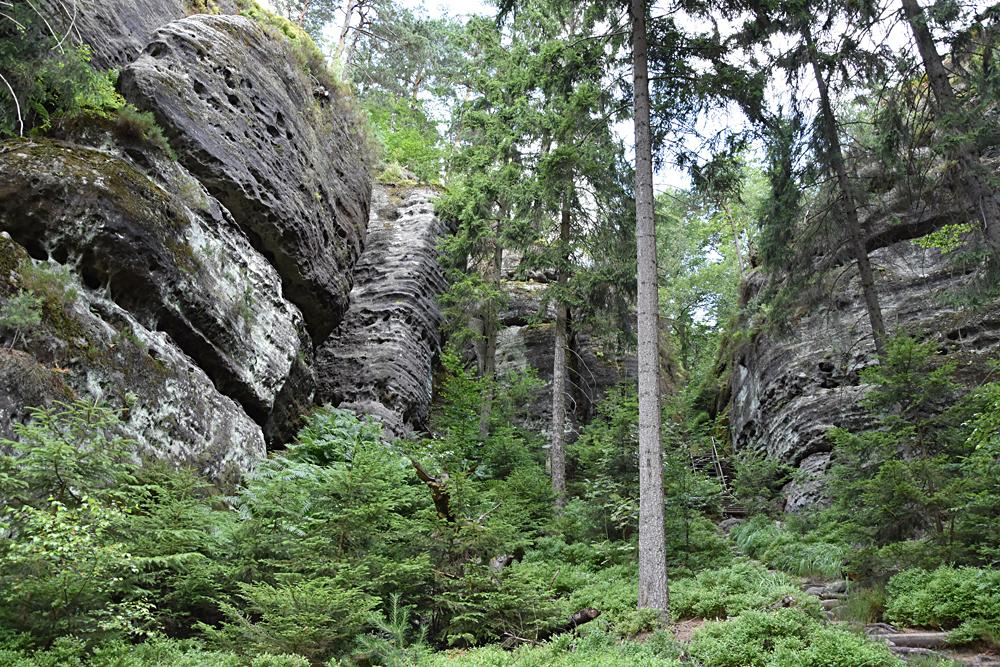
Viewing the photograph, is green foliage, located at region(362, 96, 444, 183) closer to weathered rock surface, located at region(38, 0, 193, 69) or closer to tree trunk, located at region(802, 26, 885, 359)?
weathered rock surface, located at region(38, 0, 193, 69)

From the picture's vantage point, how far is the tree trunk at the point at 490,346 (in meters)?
14.8

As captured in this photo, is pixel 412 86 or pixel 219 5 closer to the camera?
pixel 219 5

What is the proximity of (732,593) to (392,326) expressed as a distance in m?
10.6

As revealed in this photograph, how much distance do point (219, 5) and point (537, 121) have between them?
8.75m

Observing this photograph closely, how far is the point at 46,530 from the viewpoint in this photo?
4.16m

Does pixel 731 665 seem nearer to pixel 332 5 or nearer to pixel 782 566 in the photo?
pixel 782 566

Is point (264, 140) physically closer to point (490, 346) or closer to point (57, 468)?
point (490, 346)

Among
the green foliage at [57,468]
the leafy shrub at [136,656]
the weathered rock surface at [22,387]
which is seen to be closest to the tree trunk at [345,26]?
the weathered rock surface at [22,387]

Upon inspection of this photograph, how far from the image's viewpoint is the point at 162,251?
9.01m

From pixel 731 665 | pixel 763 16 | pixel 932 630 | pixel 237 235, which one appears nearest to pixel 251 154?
pixel 237 235

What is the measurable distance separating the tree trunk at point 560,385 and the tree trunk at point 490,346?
1754 mm

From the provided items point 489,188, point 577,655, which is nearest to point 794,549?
point 577,655

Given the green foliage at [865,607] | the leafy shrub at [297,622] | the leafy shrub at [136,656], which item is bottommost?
the leafy shrub at [136,656]

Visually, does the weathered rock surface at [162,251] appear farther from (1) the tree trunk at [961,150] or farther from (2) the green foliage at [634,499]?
(1) the tree trunk at [961,150]
